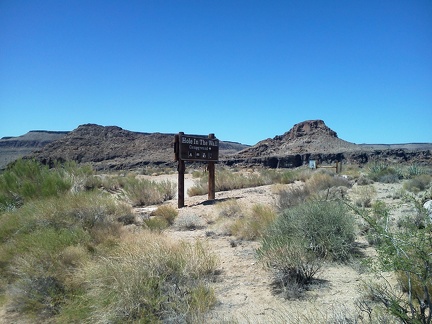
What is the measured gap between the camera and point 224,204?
13.0 meters

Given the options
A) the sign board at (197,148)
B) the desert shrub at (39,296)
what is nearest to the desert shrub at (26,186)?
the sign board at (197,148)

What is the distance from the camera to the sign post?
49.6ft

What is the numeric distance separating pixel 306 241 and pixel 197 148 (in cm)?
942

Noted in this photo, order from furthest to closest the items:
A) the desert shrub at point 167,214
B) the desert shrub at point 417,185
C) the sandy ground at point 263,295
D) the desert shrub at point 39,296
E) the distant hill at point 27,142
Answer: the distant hill at point 27,142 → the desert shrub at point 417,185 → the desert shrub at point 167,214 → the desert shrub at point 39,296 → the sandy ground at point 263,295

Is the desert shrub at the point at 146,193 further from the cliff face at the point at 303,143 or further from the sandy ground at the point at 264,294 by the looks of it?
the cliff face at the point at 303,143

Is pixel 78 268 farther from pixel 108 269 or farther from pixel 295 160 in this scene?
pixel 295 160

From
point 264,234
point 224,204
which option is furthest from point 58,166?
point 264,234

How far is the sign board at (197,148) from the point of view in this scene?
1522cm

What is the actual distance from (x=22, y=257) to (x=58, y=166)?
10142 mm

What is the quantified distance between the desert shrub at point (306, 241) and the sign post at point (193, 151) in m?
7.49

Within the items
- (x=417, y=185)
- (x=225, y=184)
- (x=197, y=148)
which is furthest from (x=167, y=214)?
(x=417, y=185)

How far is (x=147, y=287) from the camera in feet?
16.8

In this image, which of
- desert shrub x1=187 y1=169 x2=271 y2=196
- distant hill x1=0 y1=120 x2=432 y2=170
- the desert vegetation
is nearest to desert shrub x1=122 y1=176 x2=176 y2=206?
desert shrub x1=187 y1=169 x2=271 y2=196

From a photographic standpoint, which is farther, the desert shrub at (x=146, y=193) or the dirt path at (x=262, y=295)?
the desert shrub at (x=146, y=193)
